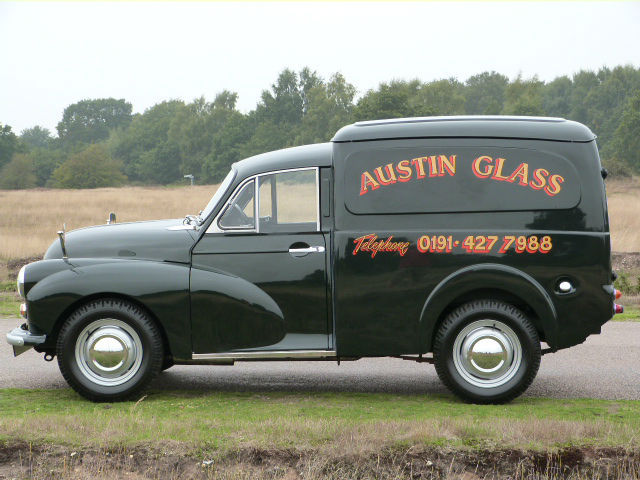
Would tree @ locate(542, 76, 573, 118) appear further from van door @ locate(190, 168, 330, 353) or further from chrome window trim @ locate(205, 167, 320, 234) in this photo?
van door @ locate(190, 168, 330, 353)

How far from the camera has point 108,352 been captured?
661 cm

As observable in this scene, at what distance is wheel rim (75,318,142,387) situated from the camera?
21.7 ft

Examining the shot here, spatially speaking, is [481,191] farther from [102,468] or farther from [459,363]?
[102,468]

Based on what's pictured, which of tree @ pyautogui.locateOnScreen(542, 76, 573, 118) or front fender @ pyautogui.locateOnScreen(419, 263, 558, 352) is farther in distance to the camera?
tree @ pyautogui.locateOnScreen(542, 76, 573, 118)

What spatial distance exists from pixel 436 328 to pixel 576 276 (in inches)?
47.9

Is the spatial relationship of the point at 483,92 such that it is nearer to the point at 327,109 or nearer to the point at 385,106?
the point at 327,109

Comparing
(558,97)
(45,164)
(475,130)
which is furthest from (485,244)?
(558,97)

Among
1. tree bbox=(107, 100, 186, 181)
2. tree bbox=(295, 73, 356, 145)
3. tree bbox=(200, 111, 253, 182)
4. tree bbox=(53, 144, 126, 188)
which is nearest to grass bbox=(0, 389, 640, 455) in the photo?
tree bbox=(295, 73, 356, 145)

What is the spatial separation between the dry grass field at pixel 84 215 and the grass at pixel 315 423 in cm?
1270

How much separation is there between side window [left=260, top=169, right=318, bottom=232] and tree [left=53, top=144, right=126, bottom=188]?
83.0 m

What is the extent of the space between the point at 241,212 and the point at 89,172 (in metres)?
84.3

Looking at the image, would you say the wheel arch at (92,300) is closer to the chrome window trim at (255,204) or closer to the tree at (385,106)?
the chrome window trim at (255,204)

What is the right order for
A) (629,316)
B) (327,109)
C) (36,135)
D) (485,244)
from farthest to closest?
(36,135)
(327,109)
(629,316)
(485,244)

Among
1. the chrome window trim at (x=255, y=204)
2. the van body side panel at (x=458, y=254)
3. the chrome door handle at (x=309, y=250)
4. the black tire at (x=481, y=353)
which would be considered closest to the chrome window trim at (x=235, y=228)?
the chrome window trim at (x=255, y=204)
